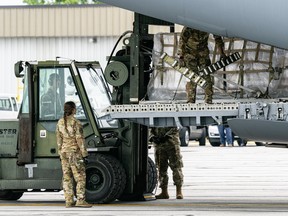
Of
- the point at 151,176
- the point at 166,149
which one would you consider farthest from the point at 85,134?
the point at 151,176

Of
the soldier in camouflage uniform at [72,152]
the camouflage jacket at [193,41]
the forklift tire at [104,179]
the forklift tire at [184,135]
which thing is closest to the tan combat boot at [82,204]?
the soldier in camouflage uniform at [72,152]

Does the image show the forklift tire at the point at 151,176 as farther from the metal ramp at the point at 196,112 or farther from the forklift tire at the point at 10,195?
the metal ramp at the point at 196,112

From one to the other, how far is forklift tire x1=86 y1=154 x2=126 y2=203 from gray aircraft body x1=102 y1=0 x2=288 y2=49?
2.52 metres

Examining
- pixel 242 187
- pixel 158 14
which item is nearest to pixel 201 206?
pixel 158 14

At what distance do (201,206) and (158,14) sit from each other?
3.06 metres

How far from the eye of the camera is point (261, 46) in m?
16.4

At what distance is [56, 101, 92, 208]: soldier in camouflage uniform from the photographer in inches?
663

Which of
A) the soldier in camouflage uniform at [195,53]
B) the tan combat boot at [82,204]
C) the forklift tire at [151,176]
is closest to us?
the soldier in camouflage uniform at [195,53]

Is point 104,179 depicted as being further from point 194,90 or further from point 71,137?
point 194,90

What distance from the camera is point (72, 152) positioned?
1688 cm

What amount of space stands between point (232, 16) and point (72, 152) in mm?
3221

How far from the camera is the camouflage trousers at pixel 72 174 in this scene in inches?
663

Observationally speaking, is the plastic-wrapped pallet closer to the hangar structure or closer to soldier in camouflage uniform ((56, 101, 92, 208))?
soldier in camouflage uniform ((56, 101, 92, 208))

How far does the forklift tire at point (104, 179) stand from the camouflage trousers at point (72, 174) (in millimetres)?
377
